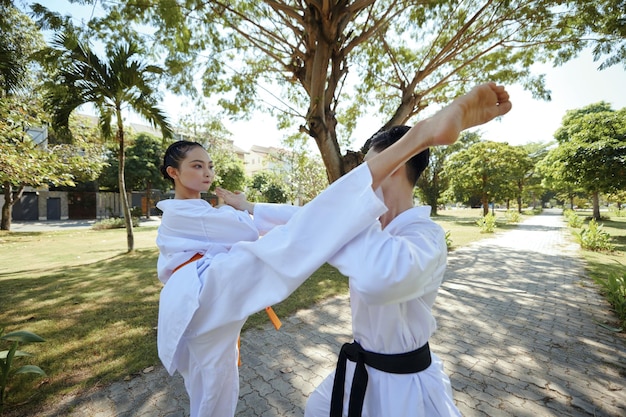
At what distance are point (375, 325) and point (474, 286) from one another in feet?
22.1

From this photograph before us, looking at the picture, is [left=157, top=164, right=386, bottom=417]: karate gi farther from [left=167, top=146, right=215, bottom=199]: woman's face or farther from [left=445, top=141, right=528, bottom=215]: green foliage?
[left=445, top=141, right=528, bottom=215]: green foliage

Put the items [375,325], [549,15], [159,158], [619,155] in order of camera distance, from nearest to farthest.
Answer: [375,325], [549,15], [619,155], [159,158]

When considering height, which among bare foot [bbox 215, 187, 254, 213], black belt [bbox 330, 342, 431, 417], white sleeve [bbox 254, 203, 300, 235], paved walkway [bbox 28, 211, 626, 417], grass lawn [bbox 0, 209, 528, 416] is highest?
Result: bare foot [bbox 215, 187, 254, 213]

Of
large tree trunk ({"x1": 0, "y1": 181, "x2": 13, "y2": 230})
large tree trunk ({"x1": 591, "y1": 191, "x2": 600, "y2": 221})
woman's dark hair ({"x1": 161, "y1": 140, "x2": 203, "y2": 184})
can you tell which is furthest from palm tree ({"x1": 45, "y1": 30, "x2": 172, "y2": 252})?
large tree trunk ({"x1": 591, "y1": 191, "x2": 600, "y2": 221})

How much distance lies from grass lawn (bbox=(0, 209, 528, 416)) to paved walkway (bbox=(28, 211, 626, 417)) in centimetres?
38

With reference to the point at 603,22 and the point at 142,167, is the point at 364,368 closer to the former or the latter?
the point at 603,22

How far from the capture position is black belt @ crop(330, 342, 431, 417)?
1.20 m

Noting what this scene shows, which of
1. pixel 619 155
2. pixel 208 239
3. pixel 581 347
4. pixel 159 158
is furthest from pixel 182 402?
pixel 159 158

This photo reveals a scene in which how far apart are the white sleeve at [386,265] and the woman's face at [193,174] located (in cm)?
141

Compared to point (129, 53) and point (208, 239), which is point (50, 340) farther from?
point (129, 53)

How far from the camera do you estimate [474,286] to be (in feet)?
22.5

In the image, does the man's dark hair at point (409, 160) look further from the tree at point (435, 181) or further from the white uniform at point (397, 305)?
the tree at point (435, 181)

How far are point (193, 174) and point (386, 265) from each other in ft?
5.20

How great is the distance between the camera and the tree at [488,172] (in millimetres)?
21641
